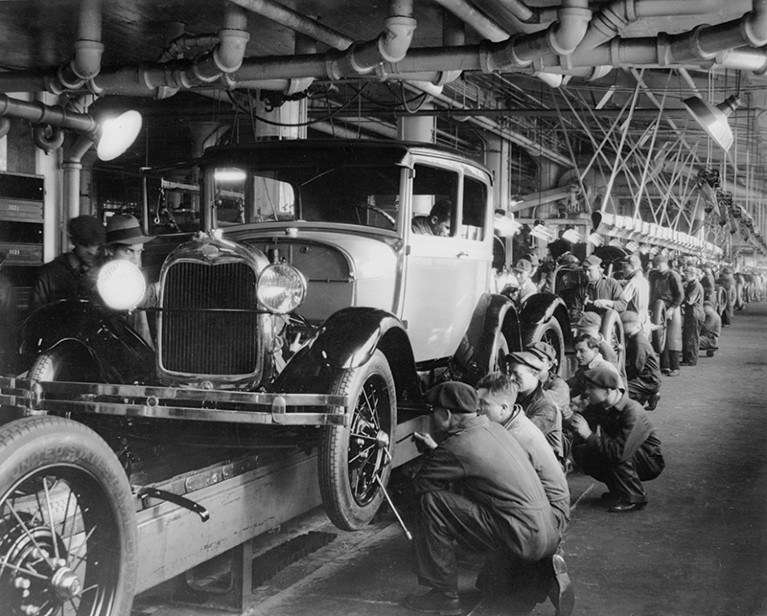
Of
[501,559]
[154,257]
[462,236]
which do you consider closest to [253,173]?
[154,257]

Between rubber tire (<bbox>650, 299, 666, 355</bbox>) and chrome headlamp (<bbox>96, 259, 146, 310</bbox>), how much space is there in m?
10.4

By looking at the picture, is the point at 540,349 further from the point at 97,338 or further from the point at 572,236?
the point at 572,236

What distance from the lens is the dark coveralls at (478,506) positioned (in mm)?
3936

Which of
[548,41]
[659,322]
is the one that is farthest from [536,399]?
[659,322]

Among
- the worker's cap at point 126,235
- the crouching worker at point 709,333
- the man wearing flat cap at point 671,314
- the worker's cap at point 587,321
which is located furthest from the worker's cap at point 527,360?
the crouching worker at point 709,333

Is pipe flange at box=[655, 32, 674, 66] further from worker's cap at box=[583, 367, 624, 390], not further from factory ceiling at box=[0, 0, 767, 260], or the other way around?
worker's cap at box=[583, 367, 624, 390]

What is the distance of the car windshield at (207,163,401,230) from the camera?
18.0ft

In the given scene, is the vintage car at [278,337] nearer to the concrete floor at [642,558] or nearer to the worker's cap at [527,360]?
the concrete floor at [642,558]

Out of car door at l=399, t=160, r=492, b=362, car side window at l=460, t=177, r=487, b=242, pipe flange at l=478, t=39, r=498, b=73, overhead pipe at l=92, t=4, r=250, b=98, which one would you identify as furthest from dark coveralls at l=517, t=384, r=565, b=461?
overhead pipe at l=92, t=4, r=250, b=98

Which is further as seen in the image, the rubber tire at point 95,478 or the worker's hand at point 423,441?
the worker's hand at point 423,441

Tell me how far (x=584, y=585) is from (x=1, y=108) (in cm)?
766

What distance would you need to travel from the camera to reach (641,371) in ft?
29.8

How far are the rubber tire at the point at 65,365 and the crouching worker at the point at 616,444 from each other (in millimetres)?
3106

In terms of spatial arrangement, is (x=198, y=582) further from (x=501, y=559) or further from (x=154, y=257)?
(x=154, y=257)
